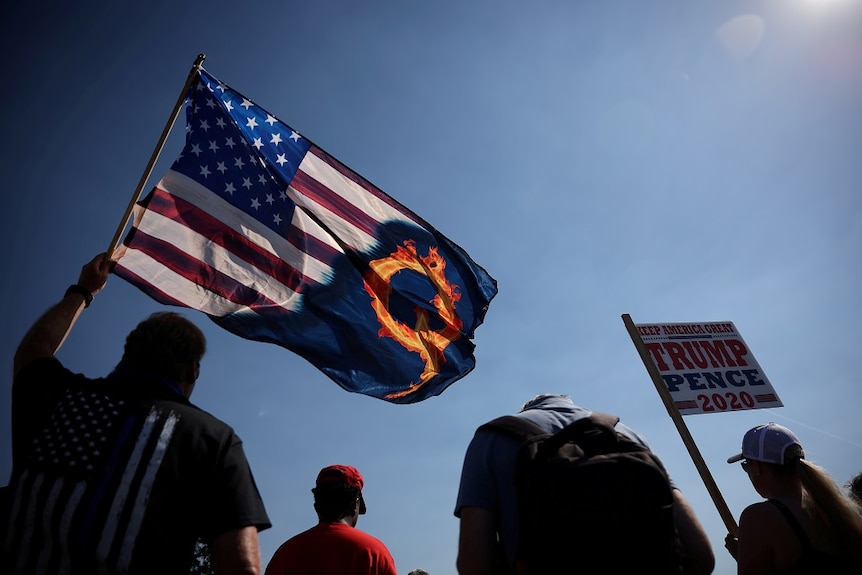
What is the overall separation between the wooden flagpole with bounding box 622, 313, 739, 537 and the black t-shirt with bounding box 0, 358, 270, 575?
3.71m

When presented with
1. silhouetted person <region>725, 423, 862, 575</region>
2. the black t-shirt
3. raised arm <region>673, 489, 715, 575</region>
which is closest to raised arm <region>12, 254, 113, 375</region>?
the black t-shirt

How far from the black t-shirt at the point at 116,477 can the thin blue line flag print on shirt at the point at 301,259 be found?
2251 millimetres

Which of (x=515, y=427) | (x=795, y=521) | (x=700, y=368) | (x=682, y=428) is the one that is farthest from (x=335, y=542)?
(x=700, y=368)

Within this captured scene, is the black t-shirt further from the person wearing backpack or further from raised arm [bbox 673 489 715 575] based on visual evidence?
raised arm [bbox 673 489 715 575]

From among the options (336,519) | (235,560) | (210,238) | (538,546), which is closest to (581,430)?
(538,546)

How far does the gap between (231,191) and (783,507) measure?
4640mm

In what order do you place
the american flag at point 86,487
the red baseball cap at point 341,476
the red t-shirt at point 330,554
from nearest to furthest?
the american flag at point 86,487 → the red t-shirt at point 330,554 → the red baseball cap at point 341,476

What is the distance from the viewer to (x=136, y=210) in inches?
169

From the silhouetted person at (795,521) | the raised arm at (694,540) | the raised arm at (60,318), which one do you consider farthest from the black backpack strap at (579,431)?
the raised arm at (60,318)

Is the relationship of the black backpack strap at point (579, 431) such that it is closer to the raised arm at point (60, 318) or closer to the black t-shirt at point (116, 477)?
the black t-shirt at point (116, 477)

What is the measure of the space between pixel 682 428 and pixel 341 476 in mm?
3235

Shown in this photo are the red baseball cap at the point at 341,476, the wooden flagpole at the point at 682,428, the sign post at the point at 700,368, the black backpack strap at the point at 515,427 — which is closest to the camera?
the black backpack strap at the point at 515,427

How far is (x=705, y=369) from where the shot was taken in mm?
5613

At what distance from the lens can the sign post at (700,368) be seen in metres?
5.37
